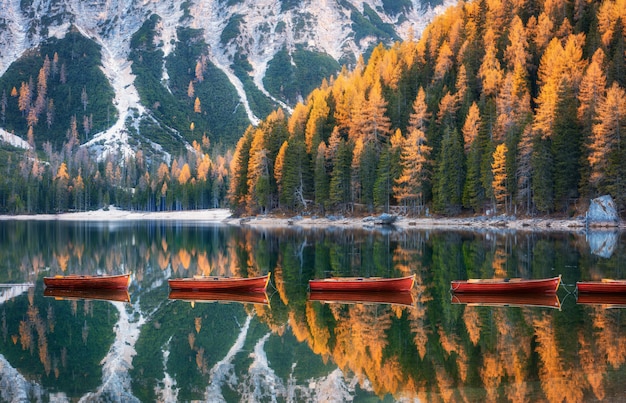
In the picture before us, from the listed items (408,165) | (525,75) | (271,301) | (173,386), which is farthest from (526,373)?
(525,75)

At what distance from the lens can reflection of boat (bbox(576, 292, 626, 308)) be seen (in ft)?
111

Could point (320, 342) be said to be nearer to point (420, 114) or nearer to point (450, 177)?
point (450, 177)

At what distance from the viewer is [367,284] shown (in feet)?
125

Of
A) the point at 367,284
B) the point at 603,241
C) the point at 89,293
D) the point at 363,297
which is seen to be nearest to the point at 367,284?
the point at 367,284

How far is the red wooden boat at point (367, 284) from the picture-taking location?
37.6 meters

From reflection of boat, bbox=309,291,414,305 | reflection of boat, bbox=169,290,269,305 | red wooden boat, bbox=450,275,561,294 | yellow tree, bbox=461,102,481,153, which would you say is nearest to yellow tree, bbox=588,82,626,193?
yellow tree, bbox=461,102,481,153

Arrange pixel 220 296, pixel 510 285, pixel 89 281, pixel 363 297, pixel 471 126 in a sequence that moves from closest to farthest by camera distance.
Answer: pixel 510 285
pixel 363 297
pixel 220 296
pixel 89 281
pixel 471 126

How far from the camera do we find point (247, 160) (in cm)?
13862

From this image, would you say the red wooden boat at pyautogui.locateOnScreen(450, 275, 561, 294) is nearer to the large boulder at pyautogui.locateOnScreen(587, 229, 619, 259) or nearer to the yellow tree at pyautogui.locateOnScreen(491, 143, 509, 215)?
the large boulder at pyautogui.locateOnScreen(587, 229, 619, 259)

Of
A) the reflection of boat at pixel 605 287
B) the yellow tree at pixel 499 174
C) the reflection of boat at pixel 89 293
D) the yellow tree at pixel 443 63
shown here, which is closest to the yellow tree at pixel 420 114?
the yellow tree at pixel 443 63

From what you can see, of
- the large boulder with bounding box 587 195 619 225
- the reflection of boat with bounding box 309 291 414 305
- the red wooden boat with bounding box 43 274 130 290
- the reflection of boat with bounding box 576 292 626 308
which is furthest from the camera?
the large boulder with bounding box 587 195 619 225

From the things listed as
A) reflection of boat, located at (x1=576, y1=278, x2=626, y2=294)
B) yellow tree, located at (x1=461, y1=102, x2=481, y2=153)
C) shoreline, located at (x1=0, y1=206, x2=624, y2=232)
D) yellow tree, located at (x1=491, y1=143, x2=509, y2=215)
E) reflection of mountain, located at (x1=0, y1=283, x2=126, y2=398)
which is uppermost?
yellow tree, located at (x1=461, y1=102, x2=481, y2=153)

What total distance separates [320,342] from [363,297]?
35.3ft

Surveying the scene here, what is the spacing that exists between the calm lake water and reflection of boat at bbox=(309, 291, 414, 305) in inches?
11.2
